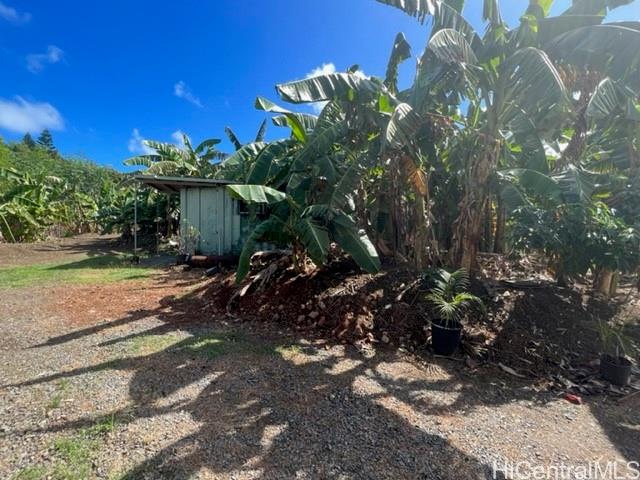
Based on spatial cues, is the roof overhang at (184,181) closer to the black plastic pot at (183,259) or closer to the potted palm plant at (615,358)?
the black plastic pot at (183,259)

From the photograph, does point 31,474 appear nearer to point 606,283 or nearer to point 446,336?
point 446,336

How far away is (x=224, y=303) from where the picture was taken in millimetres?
5719

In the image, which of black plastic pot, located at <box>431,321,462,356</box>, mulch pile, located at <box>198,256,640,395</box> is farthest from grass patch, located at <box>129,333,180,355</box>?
black plastic pot, located at <box>431,321,462,356</box>

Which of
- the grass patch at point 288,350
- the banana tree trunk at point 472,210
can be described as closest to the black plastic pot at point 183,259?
the grass patch at point 288,350

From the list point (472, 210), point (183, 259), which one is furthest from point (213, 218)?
point (472, 210)

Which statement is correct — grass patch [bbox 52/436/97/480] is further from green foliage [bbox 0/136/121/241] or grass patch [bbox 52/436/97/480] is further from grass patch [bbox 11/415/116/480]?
green foliage [bbox 0/136/121/241]

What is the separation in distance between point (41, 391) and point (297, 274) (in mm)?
4116

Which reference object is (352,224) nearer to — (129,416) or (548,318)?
(548,318)

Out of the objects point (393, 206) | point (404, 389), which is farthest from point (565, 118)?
point (404, 389)

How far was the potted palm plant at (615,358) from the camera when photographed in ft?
11.4

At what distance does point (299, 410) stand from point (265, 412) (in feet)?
1.00
